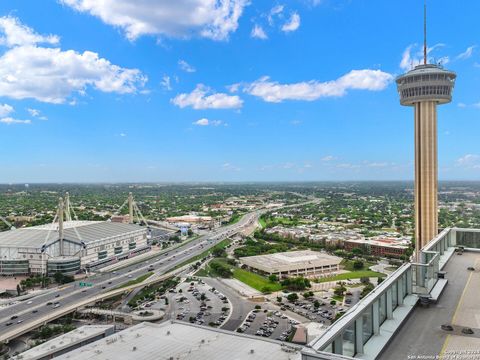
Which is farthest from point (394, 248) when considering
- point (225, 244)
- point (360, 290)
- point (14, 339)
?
point (14, 339)

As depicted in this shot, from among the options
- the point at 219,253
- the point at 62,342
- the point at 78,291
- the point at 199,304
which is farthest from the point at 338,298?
the point at 78,291

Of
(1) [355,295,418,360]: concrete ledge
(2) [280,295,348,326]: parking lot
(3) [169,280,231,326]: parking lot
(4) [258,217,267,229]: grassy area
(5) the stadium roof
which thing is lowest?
(3) [169,280,231,326]: parking lot

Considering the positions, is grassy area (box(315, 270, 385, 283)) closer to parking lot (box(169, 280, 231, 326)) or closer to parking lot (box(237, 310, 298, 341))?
parking lot (box(169, 280, 231, 326))

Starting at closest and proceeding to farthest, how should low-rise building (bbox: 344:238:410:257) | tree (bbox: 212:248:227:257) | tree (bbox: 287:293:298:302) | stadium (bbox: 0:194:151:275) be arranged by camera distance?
tree (bbox: 287:293:298:302)
stadium (bbox: 0:194:151:275)
low-rise building (bbox: 344:238:410:257)
tree (bbox: 212:248:227:257)

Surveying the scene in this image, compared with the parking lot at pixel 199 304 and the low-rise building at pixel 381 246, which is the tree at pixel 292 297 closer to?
the parking lot at pixel 199 304

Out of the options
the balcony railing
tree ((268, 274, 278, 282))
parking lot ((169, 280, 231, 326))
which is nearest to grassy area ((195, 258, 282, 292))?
tree ((268, 274, 278, 282))

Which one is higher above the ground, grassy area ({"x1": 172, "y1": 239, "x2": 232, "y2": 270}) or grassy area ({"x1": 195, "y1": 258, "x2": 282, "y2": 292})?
grassy area ({"x1": 172, "y1": 239, "x2": 232, "y2": 270})

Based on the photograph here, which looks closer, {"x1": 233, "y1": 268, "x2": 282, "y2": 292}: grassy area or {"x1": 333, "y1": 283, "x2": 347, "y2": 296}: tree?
{"x1": 333, "y1": 283, "x2": 347, "y2": 296}: tree

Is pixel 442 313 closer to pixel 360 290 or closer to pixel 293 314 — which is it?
pixel 293 314

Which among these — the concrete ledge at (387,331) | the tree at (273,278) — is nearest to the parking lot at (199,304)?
the tree at (273,278)
